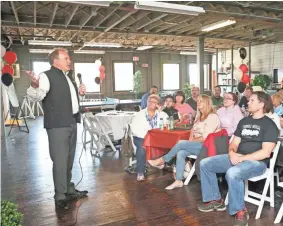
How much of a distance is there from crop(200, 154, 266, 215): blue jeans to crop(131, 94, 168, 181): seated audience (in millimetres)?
1162

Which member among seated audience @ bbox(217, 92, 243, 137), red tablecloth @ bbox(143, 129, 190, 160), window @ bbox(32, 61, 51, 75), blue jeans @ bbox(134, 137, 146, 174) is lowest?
blue jeans @ bbox(134, 137, 146, 174)

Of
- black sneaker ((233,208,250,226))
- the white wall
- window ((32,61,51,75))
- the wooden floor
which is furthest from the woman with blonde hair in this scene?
window ((32,61,51,75))

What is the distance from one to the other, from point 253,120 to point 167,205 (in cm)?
130

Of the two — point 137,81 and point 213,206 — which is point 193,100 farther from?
point 137,81

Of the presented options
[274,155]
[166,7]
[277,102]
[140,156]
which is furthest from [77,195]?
[166,7]

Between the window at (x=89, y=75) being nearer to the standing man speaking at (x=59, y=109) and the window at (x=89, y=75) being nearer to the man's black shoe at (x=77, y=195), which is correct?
the man's black shoe at (x=77, y=195)

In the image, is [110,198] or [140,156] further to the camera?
[140,156]

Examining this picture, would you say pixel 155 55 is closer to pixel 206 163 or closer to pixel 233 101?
pixel 233 101

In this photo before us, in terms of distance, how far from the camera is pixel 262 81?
1102 centimetres

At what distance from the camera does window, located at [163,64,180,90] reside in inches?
606

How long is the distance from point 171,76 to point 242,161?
13.0 metres

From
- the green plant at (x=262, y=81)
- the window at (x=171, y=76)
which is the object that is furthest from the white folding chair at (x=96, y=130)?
the window at (x=171, y=76)

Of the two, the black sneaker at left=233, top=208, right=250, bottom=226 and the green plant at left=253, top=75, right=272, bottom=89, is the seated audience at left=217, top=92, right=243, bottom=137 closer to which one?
the black sneaker at left=233, top=208, right=250, bottom=226

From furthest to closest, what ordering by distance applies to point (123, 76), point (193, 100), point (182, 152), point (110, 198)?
point (123, 76) < point (193, 100) < point (182, 152) < point (110, 198)
